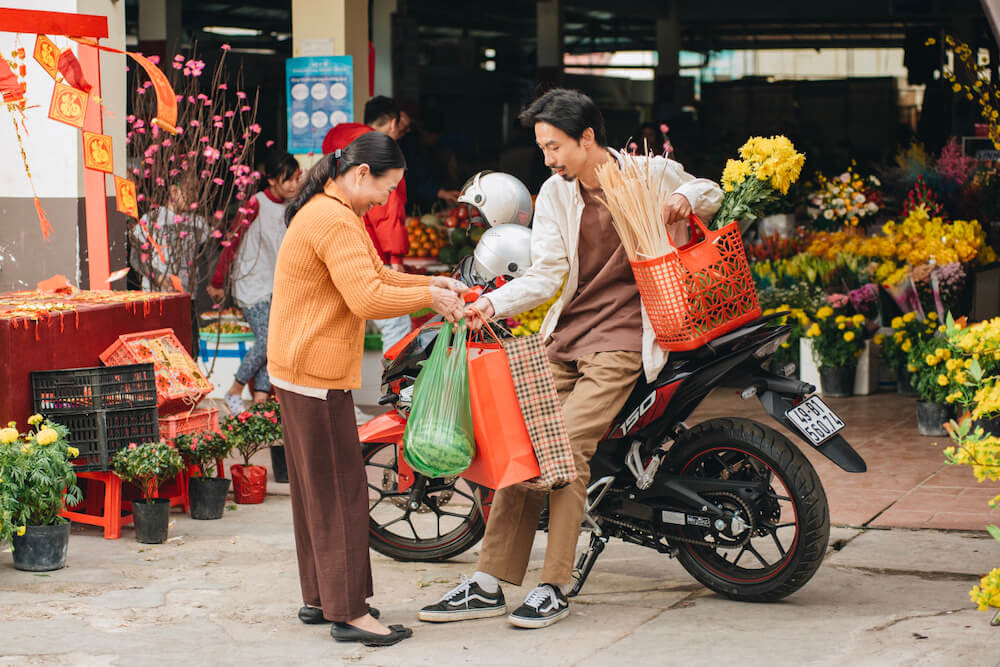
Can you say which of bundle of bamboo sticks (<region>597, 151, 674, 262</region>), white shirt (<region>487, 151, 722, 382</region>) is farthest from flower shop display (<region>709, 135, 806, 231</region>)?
bundle of bamboo sticks (<region>597, 151, 674, 262</region>)

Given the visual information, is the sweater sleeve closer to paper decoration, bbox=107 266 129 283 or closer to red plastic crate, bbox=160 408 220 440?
red plastic crate, bbox=160 408 220 440

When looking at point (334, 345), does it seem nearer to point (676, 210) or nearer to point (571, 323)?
point (571, 323)

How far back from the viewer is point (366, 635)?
4.36 m

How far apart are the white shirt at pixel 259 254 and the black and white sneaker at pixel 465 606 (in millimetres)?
4200

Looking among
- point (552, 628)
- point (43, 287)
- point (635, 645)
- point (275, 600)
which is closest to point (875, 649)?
point (635, 645)

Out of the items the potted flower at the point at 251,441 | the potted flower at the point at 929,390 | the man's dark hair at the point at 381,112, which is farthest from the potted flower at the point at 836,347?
the potted flower at the point at 251,441

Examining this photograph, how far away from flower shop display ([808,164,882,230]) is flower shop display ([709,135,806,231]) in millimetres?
5160

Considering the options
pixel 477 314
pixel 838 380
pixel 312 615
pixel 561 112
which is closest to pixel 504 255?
pixel 561 112

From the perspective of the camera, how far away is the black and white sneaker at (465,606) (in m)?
4.57

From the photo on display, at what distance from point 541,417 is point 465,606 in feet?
2.71

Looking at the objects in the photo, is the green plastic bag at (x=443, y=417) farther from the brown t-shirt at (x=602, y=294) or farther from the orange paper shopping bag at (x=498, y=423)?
the brown t-shirt at (x=602, y=294)

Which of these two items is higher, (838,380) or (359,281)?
(359,281)

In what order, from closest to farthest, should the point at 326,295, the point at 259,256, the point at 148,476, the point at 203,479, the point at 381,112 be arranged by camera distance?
the point at 326,295
the point at 148,476
the point at 203,479
the point at 381,112
the point at 259,256

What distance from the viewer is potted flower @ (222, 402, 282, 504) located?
252 inches
